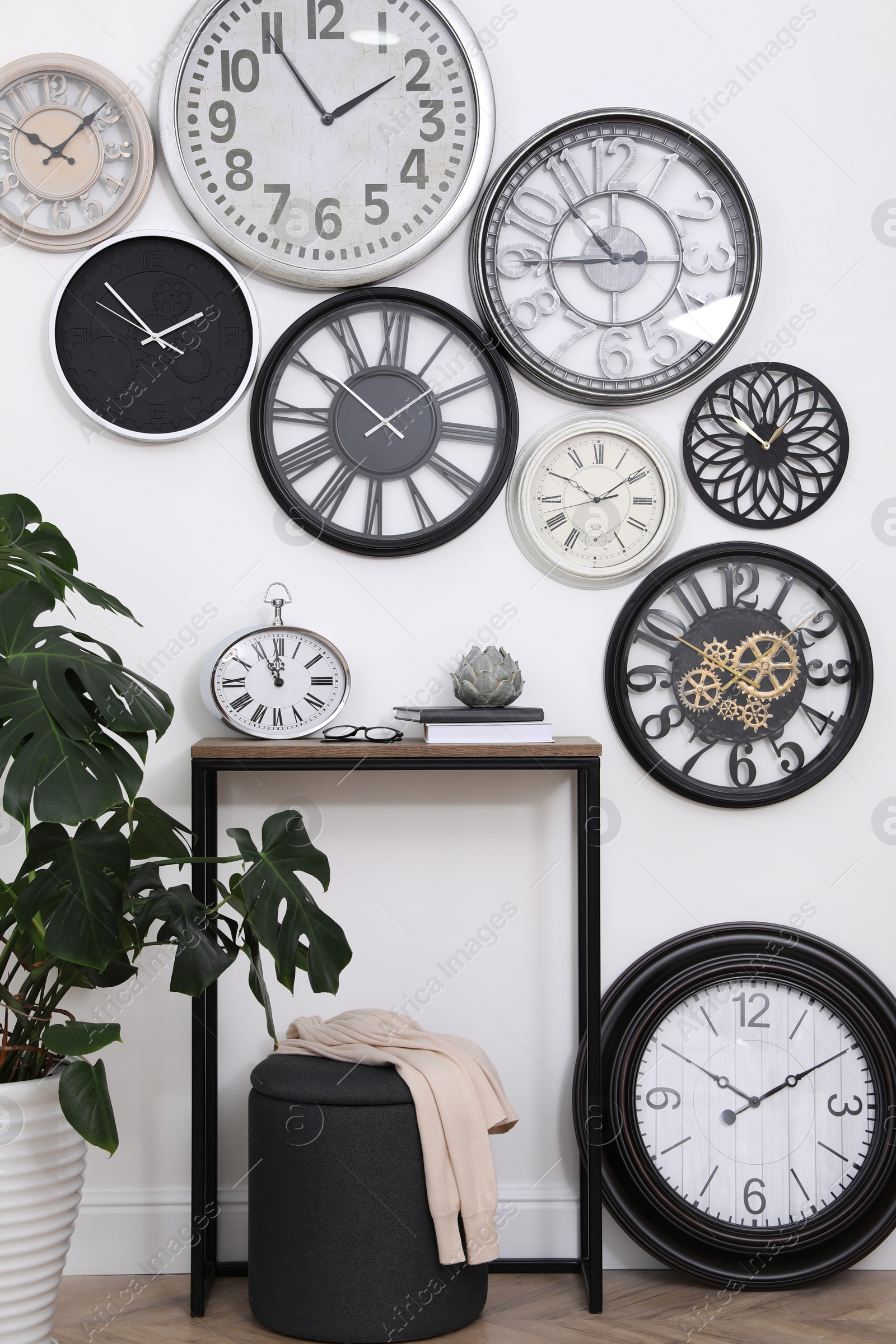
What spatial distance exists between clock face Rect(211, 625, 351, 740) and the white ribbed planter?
2.36 ft

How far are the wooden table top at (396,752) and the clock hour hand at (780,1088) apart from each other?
82 cm

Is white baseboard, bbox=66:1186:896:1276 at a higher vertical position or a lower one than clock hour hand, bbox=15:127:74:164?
lower

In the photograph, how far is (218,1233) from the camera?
212 cm

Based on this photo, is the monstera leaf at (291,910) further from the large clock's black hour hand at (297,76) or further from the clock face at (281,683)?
the large clock's black hour hand at (297,76)

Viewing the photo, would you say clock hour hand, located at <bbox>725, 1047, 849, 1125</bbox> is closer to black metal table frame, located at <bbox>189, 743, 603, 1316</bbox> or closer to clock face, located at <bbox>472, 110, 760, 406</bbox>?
black metal table frame, located at <bbox>189, 743, 603, 1316</bbox>

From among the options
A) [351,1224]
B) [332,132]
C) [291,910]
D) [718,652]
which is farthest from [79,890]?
[332,132]

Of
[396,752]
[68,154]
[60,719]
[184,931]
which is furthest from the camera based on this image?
[68,154]

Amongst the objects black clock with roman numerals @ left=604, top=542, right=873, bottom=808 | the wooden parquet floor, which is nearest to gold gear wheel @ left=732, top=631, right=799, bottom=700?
black clock with roman numerals @ left=604, top=542, right=873, bottom=808

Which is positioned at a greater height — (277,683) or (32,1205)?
(277,683)

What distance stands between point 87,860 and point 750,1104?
141cm

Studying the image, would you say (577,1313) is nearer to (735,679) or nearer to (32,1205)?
(32,1205)

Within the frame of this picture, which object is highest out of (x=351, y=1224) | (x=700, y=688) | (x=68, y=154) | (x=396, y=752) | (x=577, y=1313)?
(x=68, y=154)

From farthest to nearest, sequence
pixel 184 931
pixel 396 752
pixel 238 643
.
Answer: pixel 238 643, pixel 396 752, pixel 184 931

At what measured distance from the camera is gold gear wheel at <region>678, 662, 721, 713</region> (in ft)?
7.15
